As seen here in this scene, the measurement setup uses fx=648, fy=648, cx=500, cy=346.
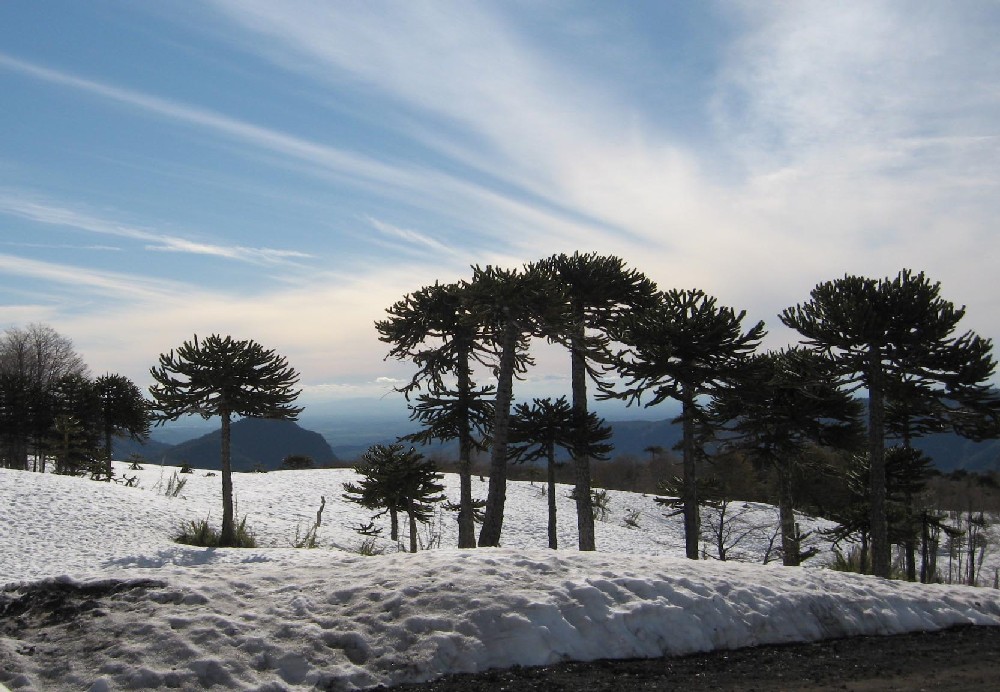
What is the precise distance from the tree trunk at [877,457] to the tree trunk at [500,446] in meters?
9.53

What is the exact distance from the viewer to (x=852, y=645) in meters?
7.62

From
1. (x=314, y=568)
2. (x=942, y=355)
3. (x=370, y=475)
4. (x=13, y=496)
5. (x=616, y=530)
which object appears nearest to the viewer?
(x=314, y=568)

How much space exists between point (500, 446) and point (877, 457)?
10033 mm

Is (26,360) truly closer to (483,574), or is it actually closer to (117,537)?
(117,537)

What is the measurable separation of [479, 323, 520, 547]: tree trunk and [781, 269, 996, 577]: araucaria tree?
7.86m

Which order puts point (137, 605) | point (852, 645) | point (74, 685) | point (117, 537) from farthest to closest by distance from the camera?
point (117, 537) < point (852, 645) < point (137, 605) < point (74, 685)

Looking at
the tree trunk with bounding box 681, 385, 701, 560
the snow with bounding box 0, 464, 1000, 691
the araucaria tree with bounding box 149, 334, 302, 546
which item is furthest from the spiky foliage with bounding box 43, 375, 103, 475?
the snow with bounding box 0, 464, 1000, 691

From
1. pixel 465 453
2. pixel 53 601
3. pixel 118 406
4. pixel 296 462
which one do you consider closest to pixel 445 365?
pixel 465 453

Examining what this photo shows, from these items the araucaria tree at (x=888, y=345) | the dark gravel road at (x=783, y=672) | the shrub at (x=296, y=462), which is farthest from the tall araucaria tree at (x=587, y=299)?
the shrub at (x=296, y=462)

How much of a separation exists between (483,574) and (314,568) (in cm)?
241

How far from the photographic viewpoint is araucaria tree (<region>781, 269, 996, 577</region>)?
1573 cm

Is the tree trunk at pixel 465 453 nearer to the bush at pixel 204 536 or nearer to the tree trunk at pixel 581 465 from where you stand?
the tree trunk at pixel 581 465

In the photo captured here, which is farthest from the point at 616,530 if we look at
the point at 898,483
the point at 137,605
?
the point at 137,605

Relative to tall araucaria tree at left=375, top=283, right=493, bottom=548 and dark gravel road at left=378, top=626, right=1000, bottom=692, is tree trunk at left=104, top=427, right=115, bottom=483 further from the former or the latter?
dark gravel road at left=378, top=626, right=1000, bottom=692
